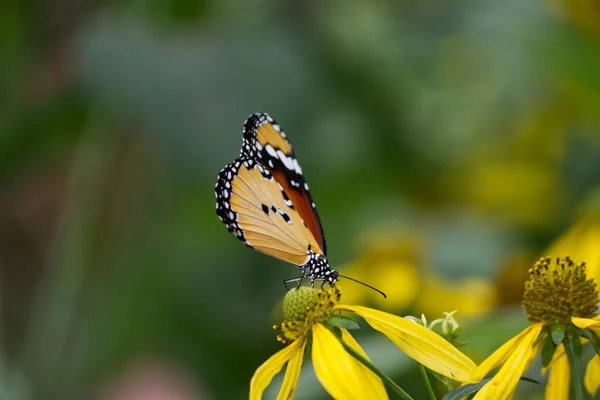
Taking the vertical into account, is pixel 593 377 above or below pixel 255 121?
below

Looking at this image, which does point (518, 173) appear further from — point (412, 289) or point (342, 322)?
point (342, 322)

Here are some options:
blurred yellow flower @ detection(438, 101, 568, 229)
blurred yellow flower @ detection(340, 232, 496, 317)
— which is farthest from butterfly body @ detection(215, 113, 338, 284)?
blurred yellow flower @ detection(438, 101, 568, 229)

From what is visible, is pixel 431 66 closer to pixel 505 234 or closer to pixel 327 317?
pixel 505 234

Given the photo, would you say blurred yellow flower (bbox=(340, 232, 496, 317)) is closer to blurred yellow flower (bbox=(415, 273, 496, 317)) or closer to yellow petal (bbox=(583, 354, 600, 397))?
blurred yellow flower (bbox=(415, 273, 496, 317))

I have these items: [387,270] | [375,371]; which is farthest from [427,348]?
[387,270]

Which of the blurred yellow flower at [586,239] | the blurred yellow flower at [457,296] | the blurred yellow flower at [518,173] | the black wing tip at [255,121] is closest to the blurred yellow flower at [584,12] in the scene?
the blurred yellow flower at [518,173]

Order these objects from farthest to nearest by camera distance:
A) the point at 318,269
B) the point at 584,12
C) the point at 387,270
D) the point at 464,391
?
the point at 584,12
the point at 387,270
the point at 318,269
the point at 464,391
